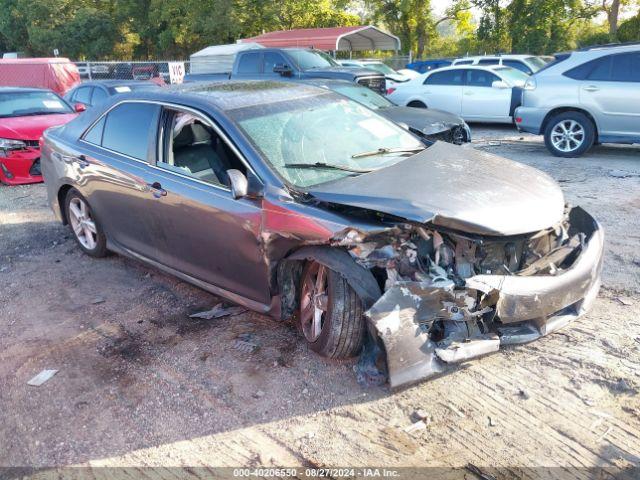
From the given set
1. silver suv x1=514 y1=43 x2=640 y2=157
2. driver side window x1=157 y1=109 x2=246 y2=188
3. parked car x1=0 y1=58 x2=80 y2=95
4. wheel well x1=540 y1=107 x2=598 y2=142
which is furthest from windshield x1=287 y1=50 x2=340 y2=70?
driver side window x1=157 y1=109 x2=246 y2=188

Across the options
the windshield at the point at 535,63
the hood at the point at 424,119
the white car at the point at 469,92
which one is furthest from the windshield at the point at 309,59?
the windshield at the point at 535,63

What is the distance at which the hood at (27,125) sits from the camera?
852 centimetres

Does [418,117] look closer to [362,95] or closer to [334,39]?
[362,95]

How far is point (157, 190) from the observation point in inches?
169

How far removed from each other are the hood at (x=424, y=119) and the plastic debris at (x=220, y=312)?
4.64 metres

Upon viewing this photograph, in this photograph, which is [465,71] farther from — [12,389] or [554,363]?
[12,389]

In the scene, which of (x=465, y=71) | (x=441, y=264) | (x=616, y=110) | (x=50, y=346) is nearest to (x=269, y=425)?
(x=441, y=264)

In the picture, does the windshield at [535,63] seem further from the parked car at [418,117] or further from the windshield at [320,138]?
the windshield at [320,138]

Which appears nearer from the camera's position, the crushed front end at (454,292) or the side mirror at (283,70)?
the crushed front end at (454,292)

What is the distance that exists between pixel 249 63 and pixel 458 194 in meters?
11.6

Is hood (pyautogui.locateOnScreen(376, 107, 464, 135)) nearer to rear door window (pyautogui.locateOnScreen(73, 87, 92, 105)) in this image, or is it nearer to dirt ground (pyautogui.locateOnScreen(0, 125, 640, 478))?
dirt ground (pyautogui.locateOnScreen(0, 125, 640, 478))

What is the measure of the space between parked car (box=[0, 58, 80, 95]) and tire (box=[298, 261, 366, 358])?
13.8 m

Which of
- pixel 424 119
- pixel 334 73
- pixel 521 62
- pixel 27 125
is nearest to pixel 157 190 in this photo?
A: pixel 424 119

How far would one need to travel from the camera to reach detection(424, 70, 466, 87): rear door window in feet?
43.0
